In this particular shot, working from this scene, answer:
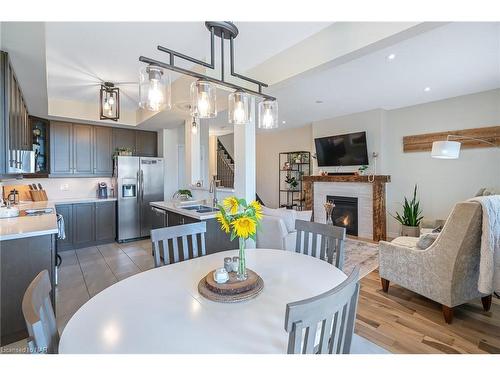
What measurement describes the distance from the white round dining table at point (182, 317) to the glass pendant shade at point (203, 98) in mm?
996

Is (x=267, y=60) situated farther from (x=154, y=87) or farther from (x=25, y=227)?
(x=25, y=227)

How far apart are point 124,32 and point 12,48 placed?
2.75 ft

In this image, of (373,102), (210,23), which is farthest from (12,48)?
(373,102)

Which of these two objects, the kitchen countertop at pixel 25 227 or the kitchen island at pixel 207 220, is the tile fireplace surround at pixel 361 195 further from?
the kitchen countertop at pixel 25 227

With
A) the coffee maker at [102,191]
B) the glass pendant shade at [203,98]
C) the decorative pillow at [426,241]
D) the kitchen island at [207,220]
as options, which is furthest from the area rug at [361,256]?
the coffee maker at [102,191]

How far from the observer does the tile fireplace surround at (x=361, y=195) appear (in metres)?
4.77

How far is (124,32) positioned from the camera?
2.13 metres

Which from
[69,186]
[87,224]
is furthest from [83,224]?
[69,186]

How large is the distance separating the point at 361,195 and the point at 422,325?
10.8 feet

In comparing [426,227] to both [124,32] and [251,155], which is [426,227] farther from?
[124,32]

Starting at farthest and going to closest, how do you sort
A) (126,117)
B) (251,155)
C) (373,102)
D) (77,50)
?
(126,117), (373,102), (251,155), (77,50)

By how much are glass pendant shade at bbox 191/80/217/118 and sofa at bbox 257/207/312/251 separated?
1.91 metres
